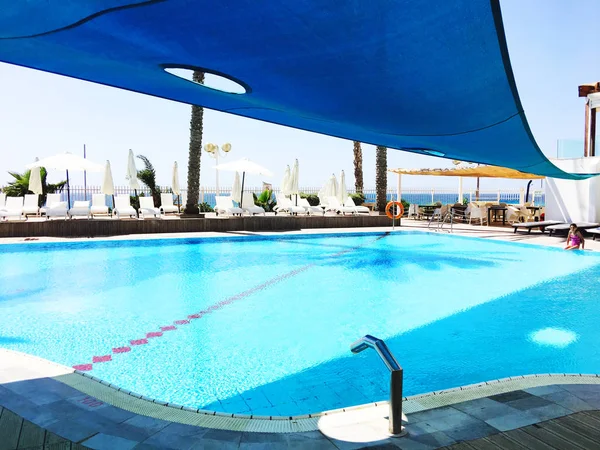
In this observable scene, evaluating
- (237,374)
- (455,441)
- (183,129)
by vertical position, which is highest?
(183,129)

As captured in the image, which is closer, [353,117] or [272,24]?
[272,24]

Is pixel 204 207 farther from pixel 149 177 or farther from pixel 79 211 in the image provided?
pixel 79 211

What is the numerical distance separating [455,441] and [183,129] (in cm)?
1420

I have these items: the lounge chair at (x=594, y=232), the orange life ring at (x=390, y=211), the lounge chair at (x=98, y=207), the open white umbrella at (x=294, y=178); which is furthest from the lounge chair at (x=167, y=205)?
the lounge chair at (x=594, y=232)

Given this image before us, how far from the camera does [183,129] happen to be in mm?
14867

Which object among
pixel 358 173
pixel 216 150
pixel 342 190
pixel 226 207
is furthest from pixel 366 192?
pixel 226 207

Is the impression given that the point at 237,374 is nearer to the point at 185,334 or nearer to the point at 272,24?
the point at 185,334

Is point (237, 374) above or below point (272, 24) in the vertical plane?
below

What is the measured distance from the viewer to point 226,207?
1574cm

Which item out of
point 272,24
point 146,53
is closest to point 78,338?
point 146,53

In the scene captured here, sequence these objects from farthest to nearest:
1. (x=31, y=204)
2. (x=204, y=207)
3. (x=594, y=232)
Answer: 1. (x=204, y=207)
2. (x=31, y=204)
3. (x=594, y=232)

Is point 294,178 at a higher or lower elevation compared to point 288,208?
higher

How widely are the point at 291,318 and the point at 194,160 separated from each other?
9.77 meters

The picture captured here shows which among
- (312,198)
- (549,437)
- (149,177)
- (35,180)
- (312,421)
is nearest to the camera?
(549,437)
